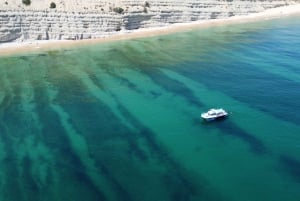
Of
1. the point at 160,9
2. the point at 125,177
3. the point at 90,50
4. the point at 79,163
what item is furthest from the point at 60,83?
the point at 160,9

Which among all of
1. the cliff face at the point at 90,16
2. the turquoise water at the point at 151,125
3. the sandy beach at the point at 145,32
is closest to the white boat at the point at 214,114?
the turquoise water at the point at 151,125

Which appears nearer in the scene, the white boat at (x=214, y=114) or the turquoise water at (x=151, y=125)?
the turquoise water at (x=151, y=125)

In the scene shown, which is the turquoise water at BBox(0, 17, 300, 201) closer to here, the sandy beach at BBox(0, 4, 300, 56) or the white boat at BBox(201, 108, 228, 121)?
the white boat at BBox(201, 108, 228, 121)

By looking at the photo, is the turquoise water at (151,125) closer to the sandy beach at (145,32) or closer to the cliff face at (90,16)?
the sandy beach at (145,32)

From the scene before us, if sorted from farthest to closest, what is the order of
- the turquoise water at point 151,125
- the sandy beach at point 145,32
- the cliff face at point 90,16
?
the cliff face at point 90,16 < the sandy beach at point 145,32 < the turquoise water at point 151,125

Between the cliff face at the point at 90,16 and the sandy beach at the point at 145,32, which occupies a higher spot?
the cliff face at the point at 90,16

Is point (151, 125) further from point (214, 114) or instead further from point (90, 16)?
point (90, 16)
